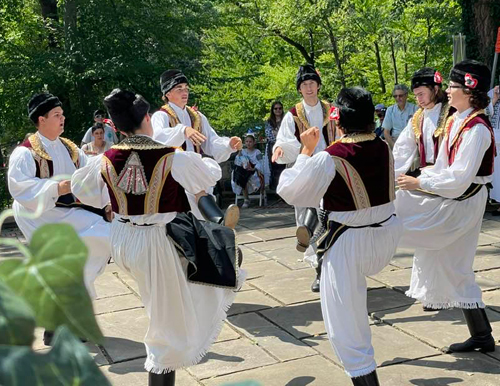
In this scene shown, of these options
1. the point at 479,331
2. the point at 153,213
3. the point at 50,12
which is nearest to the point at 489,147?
the point at 479,331

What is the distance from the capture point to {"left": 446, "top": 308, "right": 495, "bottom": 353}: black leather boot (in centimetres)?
450

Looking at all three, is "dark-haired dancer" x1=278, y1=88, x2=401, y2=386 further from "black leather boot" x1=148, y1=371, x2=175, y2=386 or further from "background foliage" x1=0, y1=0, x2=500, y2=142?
"background foliage" x1=0, y1=0, x2=500, y2=142

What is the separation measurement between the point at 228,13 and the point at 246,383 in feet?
54.6

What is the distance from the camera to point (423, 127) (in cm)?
509

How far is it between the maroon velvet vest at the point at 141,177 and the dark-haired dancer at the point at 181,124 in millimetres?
2095

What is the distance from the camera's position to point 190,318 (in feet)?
12.7

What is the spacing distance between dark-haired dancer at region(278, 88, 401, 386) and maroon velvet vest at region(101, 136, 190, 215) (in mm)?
615

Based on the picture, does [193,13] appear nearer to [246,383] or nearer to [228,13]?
[228,13]

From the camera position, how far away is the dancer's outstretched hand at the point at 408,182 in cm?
434

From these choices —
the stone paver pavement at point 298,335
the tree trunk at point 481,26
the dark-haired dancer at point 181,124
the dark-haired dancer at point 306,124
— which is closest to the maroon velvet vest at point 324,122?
the dark-haired dancer at point 306,124

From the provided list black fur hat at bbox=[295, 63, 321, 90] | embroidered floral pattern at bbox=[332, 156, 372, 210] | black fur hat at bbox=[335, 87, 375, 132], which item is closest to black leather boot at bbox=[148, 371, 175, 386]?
embroidered floral pattern at bbox=[332, 156, 372, 210]

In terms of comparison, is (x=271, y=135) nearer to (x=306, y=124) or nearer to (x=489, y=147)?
(x=306, y=124)

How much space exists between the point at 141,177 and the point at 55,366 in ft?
10.9

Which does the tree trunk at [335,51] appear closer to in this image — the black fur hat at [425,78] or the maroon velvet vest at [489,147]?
the black fur hat at [425,78]
